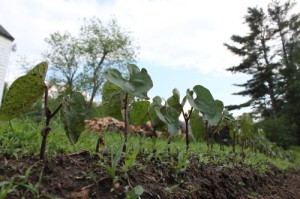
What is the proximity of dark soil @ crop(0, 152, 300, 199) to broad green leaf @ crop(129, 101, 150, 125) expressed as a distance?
0.50m

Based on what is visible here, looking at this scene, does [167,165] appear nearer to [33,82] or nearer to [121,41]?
[33,82]

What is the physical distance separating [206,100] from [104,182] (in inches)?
47.3

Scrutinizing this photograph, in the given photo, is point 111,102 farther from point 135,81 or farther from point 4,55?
point 4,55

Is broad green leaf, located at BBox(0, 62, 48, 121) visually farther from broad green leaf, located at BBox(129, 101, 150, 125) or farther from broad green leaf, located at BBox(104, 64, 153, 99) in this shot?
broad green leaf, located at BBox(129, 101, 150, 125)

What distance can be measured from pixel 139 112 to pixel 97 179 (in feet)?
3.58

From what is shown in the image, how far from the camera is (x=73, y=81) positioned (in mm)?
30750

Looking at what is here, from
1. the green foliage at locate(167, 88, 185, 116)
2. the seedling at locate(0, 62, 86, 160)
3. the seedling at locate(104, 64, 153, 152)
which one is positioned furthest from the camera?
the green foliage at locate(167, 88, 185, 116)

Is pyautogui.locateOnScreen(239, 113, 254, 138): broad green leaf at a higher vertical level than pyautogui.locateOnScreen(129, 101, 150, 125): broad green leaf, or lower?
higher

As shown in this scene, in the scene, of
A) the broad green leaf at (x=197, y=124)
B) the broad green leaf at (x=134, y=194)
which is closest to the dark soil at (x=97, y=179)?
the broad green leaf at (x=134, y=194)

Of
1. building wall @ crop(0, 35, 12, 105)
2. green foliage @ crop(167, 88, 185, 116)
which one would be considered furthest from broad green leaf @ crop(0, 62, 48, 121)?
building wall @ crop(0, 35, 12, 105)

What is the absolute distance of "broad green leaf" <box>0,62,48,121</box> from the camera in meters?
1.44

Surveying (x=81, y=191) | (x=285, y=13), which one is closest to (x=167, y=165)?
(x=81, y=191)

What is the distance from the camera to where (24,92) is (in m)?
1.47

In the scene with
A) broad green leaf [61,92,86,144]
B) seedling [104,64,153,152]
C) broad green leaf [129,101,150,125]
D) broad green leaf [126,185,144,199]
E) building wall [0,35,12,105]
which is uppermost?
building wall [0,35,12,105]
